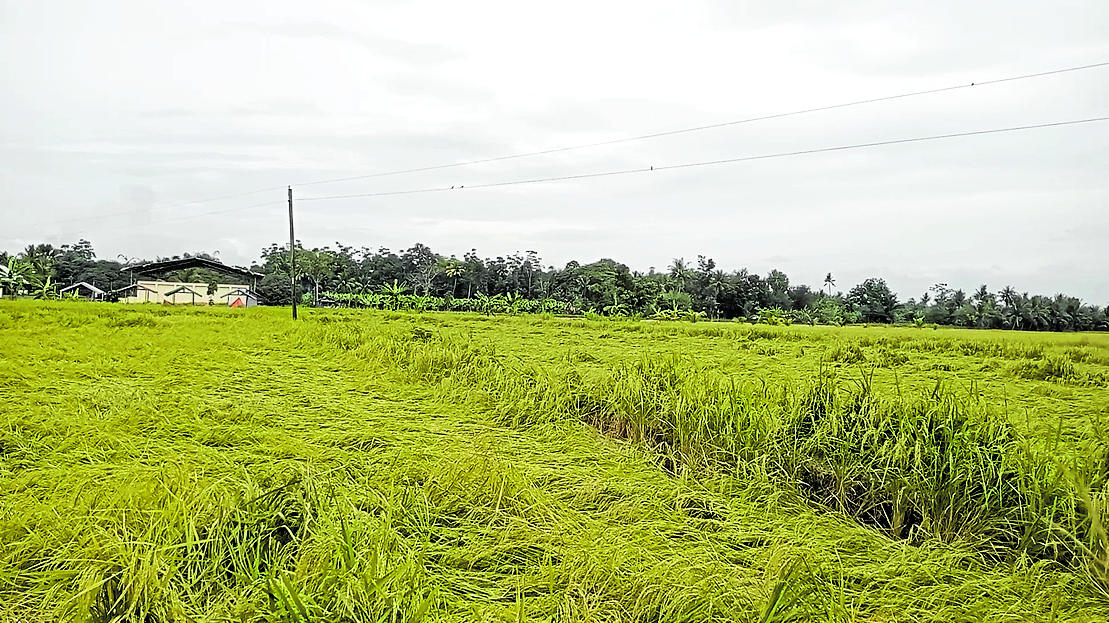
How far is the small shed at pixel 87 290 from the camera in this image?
21.7 ft

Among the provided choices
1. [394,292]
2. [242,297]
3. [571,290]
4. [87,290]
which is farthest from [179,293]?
[571,290]

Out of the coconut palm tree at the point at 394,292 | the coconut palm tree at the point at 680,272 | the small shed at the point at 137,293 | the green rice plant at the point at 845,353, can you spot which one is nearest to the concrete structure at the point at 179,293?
the small shed at the point at 137,293

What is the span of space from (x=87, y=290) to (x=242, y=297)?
2358 mm

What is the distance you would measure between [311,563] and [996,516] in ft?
6.20

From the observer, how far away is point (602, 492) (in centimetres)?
228

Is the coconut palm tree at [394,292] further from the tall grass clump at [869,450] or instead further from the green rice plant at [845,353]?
the green rice plant at [845,353]

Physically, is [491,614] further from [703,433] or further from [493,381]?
[493,381]

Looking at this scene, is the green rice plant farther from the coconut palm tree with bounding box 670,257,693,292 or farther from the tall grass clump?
the coconut palm tree with bounding box 670,257,693,292

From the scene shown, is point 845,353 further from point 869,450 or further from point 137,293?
point 137,293

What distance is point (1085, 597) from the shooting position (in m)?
1.58

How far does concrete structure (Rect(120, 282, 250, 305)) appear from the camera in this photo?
8075mm

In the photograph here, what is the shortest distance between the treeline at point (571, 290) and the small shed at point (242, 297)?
1.03 feet

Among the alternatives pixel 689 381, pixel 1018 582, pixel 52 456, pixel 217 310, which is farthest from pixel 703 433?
pixel 217 310

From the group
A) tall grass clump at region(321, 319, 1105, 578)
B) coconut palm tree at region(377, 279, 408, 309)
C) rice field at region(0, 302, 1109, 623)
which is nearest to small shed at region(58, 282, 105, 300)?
coconut palm tree at region(377, 279, 408, 309)
